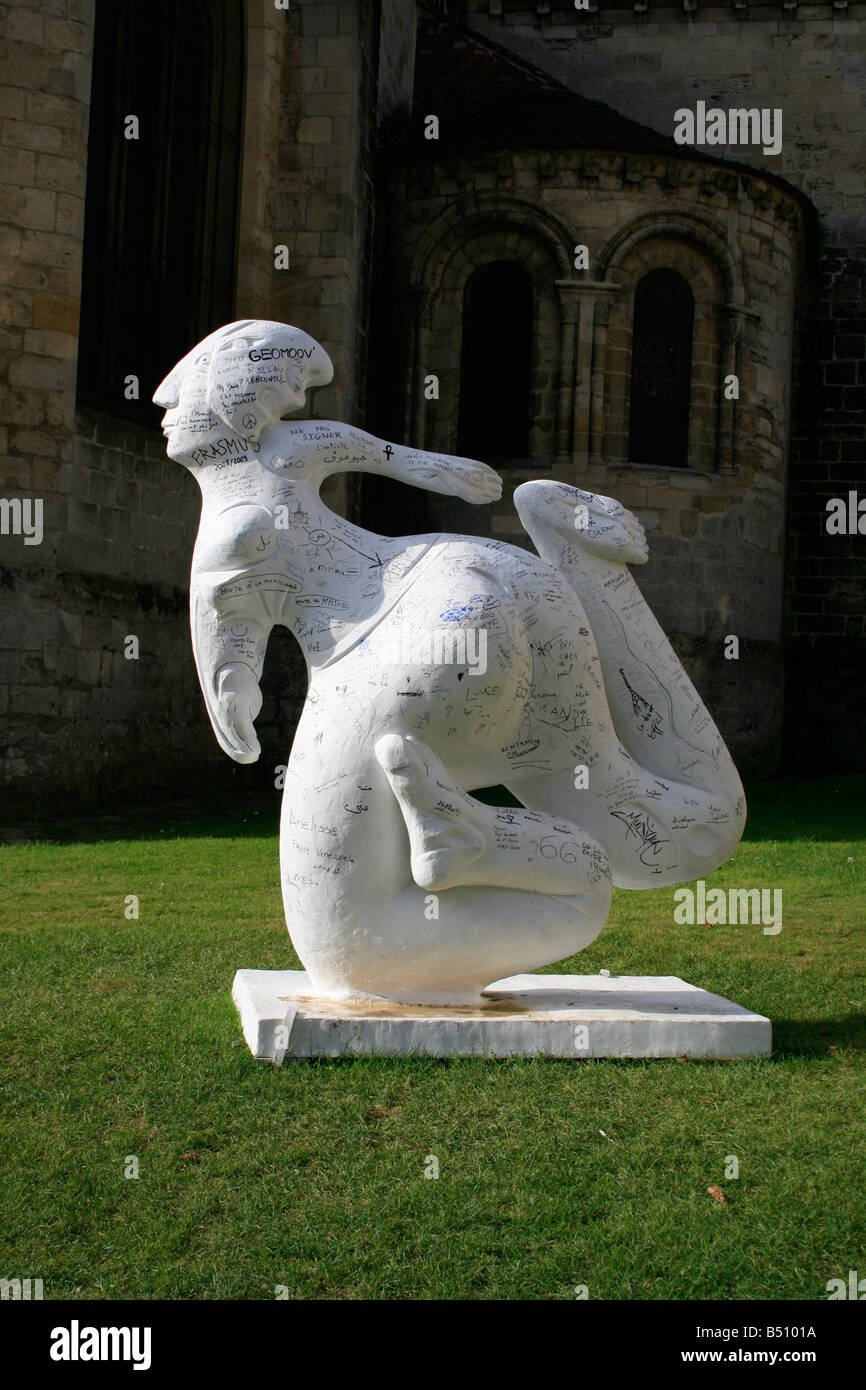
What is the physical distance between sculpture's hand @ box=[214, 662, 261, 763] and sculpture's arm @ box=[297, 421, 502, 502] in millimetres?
713

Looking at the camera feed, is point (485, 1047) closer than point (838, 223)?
Yes

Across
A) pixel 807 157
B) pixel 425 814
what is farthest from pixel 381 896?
pixel 807 157

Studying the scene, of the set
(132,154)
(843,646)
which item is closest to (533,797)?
(132,154)

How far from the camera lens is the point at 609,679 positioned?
5043 mm

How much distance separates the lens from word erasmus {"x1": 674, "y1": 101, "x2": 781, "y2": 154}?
19375mm

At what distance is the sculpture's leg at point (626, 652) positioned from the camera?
16.4 feet

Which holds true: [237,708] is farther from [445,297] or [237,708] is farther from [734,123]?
[734,123]

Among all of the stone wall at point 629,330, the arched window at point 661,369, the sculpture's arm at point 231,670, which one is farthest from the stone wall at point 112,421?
the sculpture's arm at point 231,670

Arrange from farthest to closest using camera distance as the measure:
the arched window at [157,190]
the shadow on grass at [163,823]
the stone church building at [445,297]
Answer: the arched window at [157,190], the stone church building at [445,297], the shadow on grass at [163,823]

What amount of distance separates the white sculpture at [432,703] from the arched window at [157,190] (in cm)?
829

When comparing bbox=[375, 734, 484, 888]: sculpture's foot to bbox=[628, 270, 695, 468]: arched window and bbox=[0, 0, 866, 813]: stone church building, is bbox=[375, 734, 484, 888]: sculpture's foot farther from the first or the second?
bbox=[628, 270, 695, 468]: arched window

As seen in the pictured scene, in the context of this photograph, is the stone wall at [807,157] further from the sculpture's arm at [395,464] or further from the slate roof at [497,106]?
the sculpture's arm at [395,464]

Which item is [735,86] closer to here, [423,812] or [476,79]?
[476,79]

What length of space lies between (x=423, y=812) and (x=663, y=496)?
1229 cm
